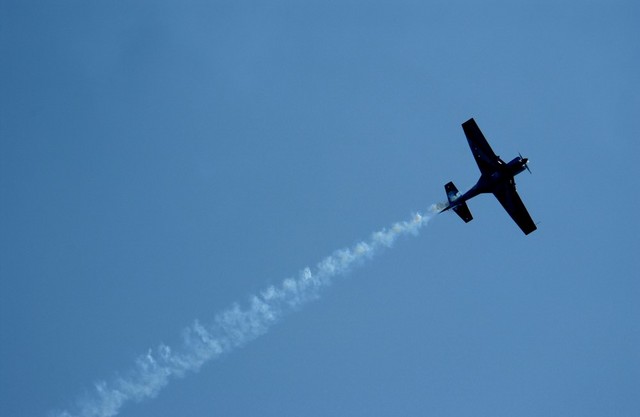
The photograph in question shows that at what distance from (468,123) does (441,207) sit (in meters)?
6.86

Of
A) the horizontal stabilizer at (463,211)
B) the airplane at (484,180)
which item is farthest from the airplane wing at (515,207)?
the horizontal stabilizer at (463,211)

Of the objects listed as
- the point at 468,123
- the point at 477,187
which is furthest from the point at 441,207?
the point at 468,123

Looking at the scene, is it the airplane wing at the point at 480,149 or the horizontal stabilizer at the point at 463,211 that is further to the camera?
the horizontal stabilizer at the point at 463,211

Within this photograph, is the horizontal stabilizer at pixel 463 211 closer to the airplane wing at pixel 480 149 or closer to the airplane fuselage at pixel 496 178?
the airplane fuselage at pixel 496 178

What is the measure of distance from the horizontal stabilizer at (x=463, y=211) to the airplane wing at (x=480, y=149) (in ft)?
10.1

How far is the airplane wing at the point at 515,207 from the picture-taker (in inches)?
2354

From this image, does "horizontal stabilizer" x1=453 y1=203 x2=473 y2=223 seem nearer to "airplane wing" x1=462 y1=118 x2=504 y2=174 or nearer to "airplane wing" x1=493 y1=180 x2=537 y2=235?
"airplane wing" x1=493 y1=180 x2=537 y2=235

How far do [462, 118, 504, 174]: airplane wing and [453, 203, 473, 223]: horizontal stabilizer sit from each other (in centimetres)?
307

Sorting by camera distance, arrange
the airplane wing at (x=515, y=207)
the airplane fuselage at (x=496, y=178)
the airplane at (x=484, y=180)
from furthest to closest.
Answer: the airplane wing at (x=515, y=207) < the airplane at (x=484, y=180) < the airplane fuselage at (x=496, y=178)

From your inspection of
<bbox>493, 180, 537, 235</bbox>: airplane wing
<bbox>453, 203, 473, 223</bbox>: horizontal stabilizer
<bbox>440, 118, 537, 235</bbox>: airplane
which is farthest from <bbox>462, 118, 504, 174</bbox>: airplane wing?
<bbox>453, 203, 473, 223</bbox>: horizontal stabilizer

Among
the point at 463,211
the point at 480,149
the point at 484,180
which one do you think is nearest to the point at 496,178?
the point at 484,180

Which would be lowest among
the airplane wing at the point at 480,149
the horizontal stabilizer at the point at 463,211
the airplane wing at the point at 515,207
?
the airplane wing at the point at 515,207

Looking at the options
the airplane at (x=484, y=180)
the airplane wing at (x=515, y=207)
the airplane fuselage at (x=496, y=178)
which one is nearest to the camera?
the airplane fuselage at (x=496, y=178)

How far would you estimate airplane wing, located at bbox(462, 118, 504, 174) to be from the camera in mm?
58312
